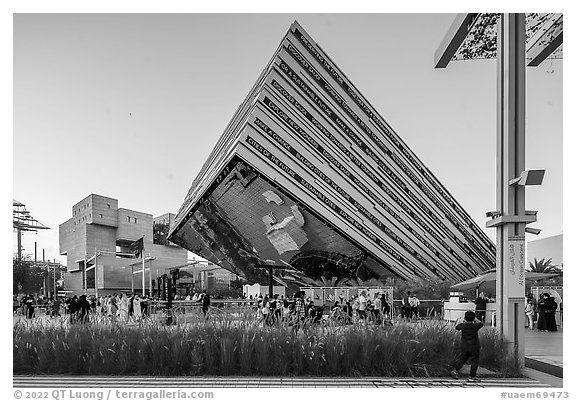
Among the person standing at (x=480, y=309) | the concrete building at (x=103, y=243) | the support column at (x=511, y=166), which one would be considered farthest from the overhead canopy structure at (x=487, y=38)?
the concrete building at (x=103, y=243)

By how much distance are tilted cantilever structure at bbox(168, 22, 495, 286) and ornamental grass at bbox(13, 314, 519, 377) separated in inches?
729

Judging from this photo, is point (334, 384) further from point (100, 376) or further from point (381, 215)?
point (381, 215)

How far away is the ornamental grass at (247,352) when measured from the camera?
9922 millimetres

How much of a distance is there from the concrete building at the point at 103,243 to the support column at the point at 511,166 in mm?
67550

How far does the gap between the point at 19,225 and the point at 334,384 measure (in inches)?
2897

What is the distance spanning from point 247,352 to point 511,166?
6.16 m

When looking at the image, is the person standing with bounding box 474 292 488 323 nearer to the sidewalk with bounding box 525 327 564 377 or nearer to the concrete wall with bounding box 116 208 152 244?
the sidewalk with bounding box 525 327 564 377

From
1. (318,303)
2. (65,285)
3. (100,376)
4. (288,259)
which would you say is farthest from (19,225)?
(100,376)

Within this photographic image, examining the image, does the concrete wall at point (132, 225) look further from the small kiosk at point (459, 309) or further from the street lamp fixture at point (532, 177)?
the street lamp fixture at point (532, 177)

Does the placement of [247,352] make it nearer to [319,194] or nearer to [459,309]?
[459,309]

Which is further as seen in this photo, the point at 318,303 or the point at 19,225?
the point at 19,225

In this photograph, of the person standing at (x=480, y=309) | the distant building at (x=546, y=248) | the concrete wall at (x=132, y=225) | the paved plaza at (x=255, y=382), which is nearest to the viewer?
the paved plaza at (x=255, y=382)

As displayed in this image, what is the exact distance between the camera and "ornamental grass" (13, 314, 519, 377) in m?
9.92

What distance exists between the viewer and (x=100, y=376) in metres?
9.80
